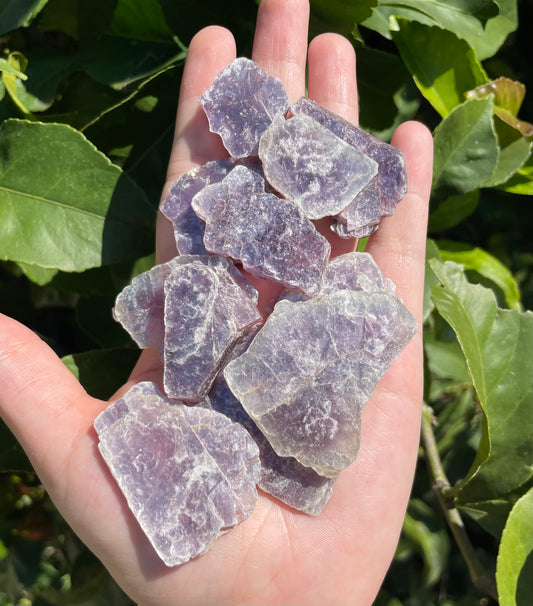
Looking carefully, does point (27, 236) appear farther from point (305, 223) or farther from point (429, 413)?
point (429, 413)

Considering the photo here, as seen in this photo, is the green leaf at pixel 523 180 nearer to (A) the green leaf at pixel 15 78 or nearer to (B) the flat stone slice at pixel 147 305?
(B) the flat stone slice at pixel 147 305

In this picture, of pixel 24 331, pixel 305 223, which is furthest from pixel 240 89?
pixel 24 331

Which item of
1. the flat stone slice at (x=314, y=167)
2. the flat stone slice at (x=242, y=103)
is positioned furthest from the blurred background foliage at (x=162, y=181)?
the flat stone slice at (x=314, y=167)

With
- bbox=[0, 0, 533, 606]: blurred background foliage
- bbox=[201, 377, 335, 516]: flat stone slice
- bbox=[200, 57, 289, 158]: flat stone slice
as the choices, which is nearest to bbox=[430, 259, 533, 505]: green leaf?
bbox=[0, 0, 533, 606]: blurred background foliage

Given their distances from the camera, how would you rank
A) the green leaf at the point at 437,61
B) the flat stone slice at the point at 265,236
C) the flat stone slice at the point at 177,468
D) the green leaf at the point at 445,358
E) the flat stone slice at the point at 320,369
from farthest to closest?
the green leaf at the point at 445,358 → the green leaf at the point at 437,61 → the flat stone slice at the point at 265,236 → the flat stone slice at the point at 320,369 → the flat stone slice at the point at 177,468

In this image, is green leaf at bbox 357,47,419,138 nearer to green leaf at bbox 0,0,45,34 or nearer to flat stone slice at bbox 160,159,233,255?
flat stone slice at bbox 160,159,233,255
